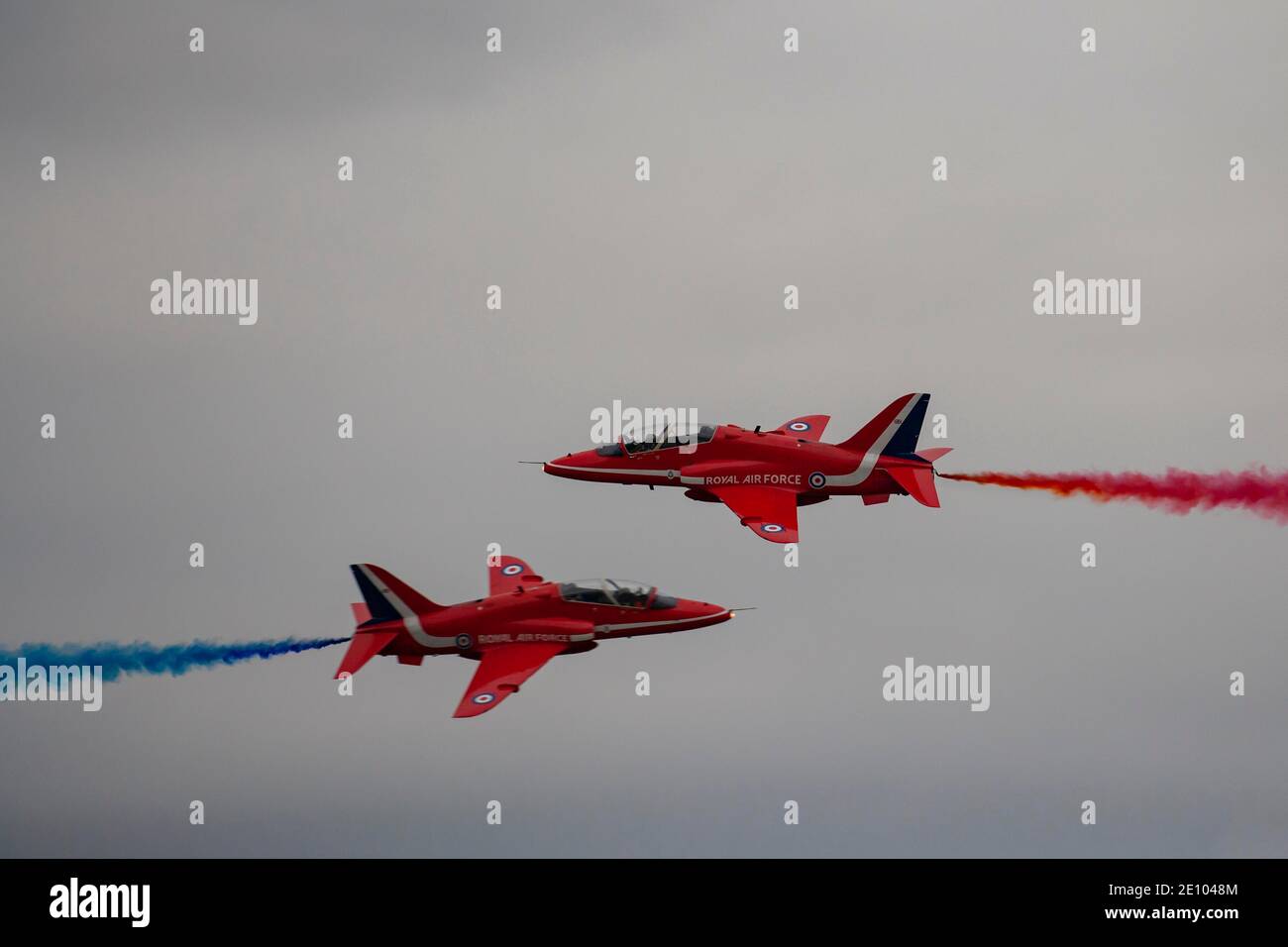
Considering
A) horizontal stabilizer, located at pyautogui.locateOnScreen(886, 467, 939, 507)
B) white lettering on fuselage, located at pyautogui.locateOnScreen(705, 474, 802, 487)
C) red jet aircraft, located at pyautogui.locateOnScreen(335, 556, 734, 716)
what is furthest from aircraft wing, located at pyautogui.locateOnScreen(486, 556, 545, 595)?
horizontal stabilizer, located at pyautogui.locateOnScreen(886, 467, 939, 507)

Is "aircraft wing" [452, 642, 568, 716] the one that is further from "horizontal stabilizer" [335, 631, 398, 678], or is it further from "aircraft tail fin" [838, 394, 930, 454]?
"aircraft tail fin" [838, 394, 930, 454]

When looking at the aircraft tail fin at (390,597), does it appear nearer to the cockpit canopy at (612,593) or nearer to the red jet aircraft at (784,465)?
the cockpit canopy at (612,593)

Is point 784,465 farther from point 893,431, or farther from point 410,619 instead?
point 410,619

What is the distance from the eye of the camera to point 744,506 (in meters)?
87.0

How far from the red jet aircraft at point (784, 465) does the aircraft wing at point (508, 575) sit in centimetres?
394

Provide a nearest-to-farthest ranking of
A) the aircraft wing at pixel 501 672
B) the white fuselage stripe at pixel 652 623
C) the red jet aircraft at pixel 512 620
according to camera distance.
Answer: the aircraft wing at pixel 501 672
the red jet aircraft at pixel 512 620
the white fuselage stripe at pixel 652 623

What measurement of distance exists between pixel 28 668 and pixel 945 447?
26699 mm

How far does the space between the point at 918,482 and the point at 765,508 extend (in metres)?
4.32

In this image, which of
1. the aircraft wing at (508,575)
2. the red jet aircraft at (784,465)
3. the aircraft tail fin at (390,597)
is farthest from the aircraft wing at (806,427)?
the aircraft tail fin at (390,597)

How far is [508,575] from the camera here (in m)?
86.9

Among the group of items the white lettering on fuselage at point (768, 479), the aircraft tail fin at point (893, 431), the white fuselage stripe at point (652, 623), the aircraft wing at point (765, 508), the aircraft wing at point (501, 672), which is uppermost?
the aircraft tail fin at point (893, 431)

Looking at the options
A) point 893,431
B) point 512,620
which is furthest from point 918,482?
point 512,620

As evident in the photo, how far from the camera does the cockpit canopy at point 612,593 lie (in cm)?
8350

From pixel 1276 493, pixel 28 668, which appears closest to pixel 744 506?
pixel 1276 493
